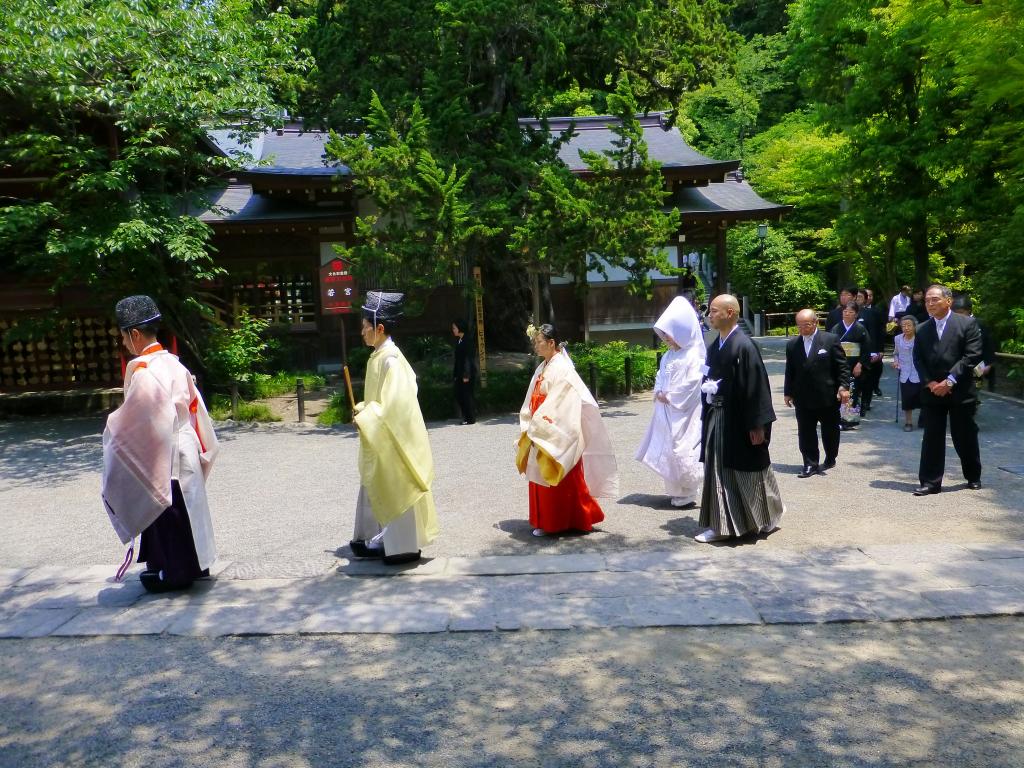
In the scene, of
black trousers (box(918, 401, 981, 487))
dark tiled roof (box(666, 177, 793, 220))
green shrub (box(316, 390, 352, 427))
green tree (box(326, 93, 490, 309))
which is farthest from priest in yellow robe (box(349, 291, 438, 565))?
dark tiled roof (box(666, 177, 793, 220))

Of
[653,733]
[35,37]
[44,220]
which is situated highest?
[35,37]

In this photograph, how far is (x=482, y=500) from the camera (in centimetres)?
799

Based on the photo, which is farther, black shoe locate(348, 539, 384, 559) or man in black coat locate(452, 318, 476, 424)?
man in black coat locate(452, 318, 476, 424)

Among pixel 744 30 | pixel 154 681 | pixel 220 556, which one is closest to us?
pixel 154 681

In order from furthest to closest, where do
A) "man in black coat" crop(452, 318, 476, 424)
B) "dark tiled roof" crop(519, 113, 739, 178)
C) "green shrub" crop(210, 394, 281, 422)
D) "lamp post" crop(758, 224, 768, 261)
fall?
"lamp post" crop(758, 224, 768, 261)
"dark tiled roof" crop(519, 113, 739, 178)
"green shrub" crop(210, 394, 281, 422)
"man in black coat" crop(452, 318, 476, 424)

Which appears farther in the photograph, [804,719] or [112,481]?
[112,481]

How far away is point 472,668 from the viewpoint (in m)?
4.21

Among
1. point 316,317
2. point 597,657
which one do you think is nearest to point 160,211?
point 316,317

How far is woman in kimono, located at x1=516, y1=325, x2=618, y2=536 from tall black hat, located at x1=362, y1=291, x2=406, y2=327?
46.7 inches

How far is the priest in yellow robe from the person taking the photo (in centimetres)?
571

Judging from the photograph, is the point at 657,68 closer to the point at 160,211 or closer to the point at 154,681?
the point at 160,211

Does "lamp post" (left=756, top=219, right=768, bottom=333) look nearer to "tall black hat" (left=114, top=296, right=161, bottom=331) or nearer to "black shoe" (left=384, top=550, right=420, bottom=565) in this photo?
"black shoe" (left=384, top=550, right=420, bottom=565)

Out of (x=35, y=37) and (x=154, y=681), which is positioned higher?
(x=35, y=37)

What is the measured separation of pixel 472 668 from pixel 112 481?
8.78 ft
